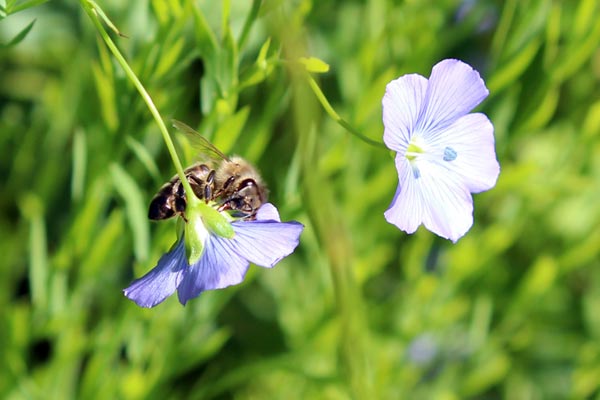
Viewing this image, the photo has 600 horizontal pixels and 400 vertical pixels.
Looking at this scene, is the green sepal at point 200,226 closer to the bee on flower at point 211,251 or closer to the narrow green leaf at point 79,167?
the bee on flower at point 211,251

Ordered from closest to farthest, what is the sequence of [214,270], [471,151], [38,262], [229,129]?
[214,270] < [471,151] < [229,129] < [38,262]

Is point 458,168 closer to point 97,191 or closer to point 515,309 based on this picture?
point 97,191

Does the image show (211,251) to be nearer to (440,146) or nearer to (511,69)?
(440,146)

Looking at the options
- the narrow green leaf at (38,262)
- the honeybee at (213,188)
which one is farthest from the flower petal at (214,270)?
the narrow green leaf at (38,262)

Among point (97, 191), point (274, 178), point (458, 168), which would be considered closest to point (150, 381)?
point (97, 191)

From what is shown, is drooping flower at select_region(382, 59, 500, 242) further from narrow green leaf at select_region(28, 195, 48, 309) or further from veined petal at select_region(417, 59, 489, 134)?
narrow green leaf at select_region(28, 195, 48, 309)

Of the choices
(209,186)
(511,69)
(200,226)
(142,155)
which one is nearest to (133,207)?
(142,155)
